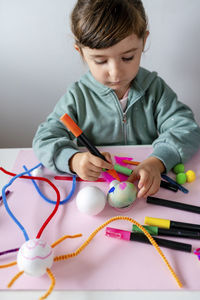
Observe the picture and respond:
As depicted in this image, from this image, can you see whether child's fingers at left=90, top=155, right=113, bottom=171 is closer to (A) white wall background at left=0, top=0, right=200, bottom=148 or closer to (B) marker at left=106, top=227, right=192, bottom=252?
(B) marker at left=106, top=227, right=192, bottom=252

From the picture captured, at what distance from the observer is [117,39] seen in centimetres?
→ 48

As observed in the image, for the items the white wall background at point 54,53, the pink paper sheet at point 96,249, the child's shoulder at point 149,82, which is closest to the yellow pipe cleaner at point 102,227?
the pink paper sheet at point 96,249

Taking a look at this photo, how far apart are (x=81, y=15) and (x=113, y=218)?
14.8 inches

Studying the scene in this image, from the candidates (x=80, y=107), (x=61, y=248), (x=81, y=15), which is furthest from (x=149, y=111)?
(x=61, y=248)

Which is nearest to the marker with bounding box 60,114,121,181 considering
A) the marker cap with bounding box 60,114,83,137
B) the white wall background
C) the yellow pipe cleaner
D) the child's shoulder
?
the marker cap with bounding box 60,114,83,137

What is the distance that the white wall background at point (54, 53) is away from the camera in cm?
71

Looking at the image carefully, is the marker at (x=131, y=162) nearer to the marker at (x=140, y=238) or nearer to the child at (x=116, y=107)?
the child at (x=116, y=107)

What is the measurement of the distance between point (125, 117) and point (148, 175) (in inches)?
9.1

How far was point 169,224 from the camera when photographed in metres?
0.41

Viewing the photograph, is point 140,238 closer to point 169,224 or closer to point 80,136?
point 169,224

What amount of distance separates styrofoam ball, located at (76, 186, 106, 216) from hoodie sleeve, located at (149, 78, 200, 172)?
0.16 meters

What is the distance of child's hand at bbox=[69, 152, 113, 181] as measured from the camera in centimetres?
48

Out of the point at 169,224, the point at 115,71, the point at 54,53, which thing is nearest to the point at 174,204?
the point at 169,224

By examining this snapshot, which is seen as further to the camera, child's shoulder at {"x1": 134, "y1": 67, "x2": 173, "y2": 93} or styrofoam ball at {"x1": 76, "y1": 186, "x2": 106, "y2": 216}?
child's shoulder at {"x1": 134, "y1": 67, "x2": 173, "y2": 93}
